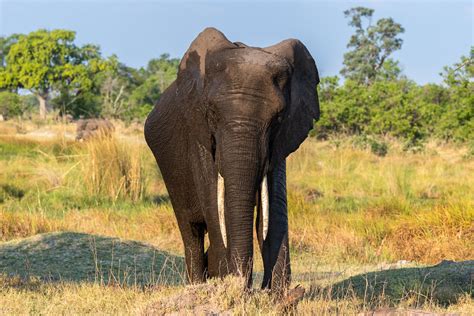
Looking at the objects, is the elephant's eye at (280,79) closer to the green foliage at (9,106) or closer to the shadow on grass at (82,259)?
the shadow on grass at (82,259)

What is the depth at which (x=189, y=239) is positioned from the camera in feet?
20.6

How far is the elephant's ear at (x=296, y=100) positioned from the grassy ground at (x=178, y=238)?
0.90 meters

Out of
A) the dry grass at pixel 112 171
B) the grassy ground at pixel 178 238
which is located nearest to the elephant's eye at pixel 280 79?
the grassy ground at pixel 178 238

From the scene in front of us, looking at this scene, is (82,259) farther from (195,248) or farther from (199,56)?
(199,56)

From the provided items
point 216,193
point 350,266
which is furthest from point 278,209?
point 350,266

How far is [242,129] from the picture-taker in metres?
4.29

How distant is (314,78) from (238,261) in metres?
1.44

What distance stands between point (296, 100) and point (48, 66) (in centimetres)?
5699

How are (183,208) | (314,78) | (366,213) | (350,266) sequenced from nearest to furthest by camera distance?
(314,78)
(183,208)
(350,266)
(366,213)

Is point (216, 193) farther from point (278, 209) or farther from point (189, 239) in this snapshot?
point (189, 239)

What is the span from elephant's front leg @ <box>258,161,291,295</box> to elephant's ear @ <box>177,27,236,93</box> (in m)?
0.75

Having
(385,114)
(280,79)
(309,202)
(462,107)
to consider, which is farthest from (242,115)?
(385,114)

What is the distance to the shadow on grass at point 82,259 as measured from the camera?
7926 mm

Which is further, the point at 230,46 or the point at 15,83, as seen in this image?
the point at 15,83
